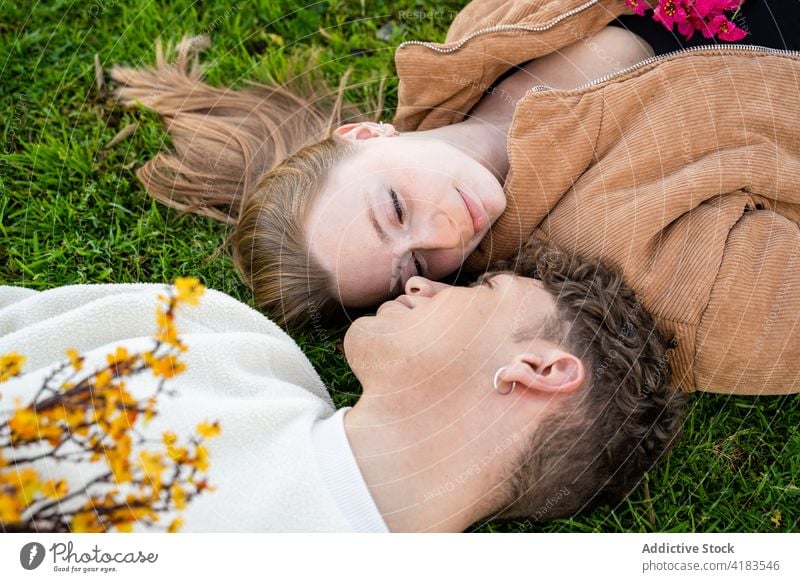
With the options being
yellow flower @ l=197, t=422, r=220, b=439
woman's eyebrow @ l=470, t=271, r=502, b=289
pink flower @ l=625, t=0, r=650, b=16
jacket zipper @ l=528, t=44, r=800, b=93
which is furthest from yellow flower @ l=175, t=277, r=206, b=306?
pink flower @ l=625, t=0, r=650, b=16

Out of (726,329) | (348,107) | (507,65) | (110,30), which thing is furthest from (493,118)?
(110,30)

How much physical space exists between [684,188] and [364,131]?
0.67 meters

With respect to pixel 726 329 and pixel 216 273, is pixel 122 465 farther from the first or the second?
pixel 726 329

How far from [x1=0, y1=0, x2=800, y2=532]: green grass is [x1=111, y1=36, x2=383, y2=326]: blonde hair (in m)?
0.05

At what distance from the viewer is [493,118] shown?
176 centimetres

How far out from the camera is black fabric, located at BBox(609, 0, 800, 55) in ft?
5.35

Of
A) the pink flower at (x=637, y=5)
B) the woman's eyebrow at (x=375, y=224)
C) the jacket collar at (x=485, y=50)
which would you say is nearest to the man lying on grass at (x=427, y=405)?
the woman's eyebrow at (x=375, y=224)

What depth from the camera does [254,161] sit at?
1.86m

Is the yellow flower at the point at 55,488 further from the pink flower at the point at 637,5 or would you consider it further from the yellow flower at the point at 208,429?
the pink flower at the point at 637,5

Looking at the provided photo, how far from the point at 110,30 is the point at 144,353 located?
1035mm

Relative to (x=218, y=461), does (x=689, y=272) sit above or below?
above

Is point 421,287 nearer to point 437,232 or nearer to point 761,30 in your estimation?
point 437,232

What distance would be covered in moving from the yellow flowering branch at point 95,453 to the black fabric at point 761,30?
1.25 m

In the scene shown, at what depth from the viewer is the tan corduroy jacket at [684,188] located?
4.72 feet
